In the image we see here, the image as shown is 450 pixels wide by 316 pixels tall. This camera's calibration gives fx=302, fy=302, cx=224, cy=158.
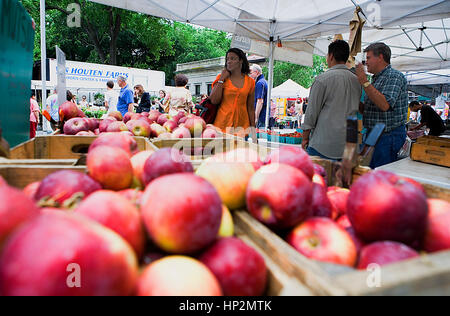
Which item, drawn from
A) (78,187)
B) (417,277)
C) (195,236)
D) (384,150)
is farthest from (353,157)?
(384,150)

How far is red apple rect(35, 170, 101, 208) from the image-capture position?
1051mm

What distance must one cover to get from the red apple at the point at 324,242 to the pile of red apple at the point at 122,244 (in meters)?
0.23

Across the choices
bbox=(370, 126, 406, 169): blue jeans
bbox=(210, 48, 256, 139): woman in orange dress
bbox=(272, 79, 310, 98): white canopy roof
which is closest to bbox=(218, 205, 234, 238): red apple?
bbox=(210, 48, 256, 139): woman in orange dress

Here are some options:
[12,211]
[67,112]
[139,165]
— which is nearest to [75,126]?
[67,112]

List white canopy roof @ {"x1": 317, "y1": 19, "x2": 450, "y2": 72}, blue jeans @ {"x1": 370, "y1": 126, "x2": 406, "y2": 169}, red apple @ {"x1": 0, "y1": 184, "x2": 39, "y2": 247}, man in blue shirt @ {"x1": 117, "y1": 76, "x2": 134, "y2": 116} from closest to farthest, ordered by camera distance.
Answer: red apple @ {"x1": 0, "y1": 184, "x2": 39, "y2": 247}, blue jeans @ {"x1": 370, "y1": 126, "x2": 406, "y2": 169}, man in blue shirt @ {"x1": 117, "y1": 76, "x2": 134, "y2": 116}, white canopy roof @ {"x1": 317, "y1": 19, "x2": 450, "y2": 72}

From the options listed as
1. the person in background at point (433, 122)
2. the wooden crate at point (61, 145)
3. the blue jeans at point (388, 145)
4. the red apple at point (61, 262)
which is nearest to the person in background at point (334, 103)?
the blue jeans at point (388, 145)

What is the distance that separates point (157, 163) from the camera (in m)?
1.31

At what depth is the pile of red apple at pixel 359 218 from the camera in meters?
1.03

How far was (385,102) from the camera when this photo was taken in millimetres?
3445

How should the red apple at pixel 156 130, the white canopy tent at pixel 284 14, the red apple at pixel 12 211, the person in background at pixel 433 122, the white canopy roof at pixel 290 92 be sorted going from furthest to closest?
1. the white canopy roof at pixel 290 92
2. the person in background at pixel 433 122
3. the white canopy tent at pixel 284 14
4. the red apple at pixel 156 130
5. the red apple at pixel 12 211

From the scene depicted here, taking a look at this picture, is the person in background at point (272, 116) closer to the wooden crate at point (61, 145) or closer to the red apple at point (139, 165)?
the wooden crate at point (61, 145)

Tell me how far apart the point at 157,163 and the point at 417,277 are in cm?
99

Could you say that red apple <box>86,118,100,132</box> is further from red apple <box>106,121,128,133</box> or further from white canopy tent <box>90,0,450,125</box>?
white canopy tent <box>90,0,450,125</box>

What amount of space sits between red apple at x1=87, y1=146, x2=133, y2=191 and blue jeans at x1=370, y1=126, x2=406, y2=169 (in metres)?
3.38
